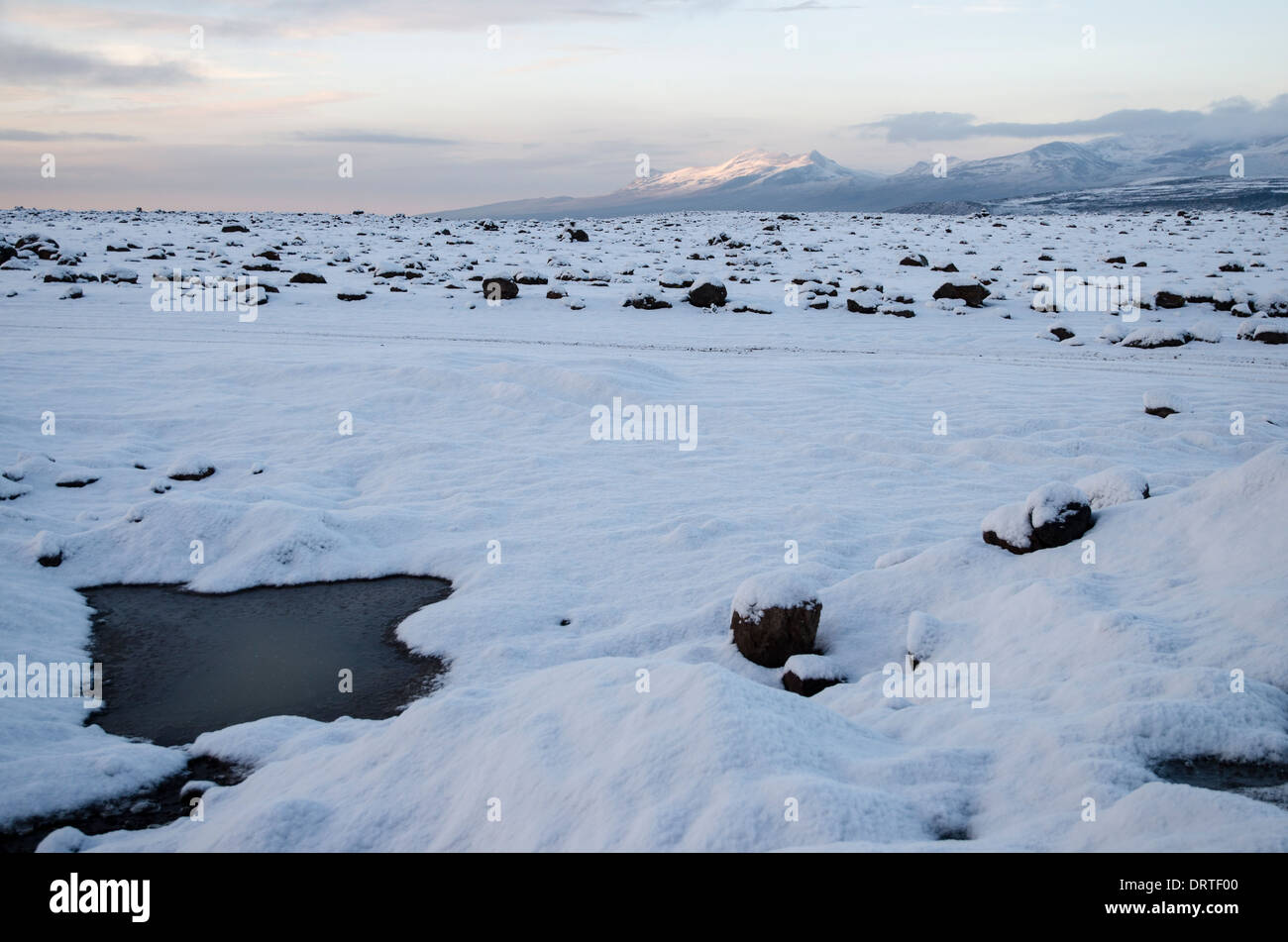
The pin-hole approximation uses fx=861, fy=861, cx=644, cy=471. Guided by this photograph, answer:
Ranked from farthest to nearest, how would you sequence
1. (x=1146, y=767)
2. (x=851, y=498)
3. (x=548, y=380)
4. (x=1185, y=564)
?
Answer: (x=548, y=380) < (x=851, y=498) < (x=1185, y=564) < (x=1146, y=767)

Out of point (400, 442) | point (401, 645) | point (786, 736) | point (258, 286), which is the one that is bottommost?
point (401, 645)

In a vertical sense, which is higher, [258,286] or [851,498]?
[258,286]

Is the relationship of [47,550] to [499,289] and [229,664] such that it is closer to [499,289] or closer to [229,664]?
[229,664]

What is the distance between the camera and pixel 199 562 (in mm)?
8188

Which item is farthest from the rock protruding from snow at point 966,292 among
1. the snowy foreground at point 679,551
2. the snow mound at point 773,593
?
the snow mound at point 773,593

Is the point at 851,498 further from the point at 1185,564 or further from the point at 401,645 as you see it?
the point at 401,645

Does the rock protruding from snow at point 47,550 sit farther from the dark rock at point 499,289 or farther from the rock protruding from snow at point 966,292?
the rock protruding from snow at point 966,292

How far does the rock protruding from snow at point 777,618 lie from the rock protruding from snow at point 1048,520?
5.66 ft

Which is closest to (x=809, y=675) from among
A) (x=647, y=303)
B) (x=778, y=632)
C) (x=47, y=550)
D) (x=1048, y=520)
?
(x=778, y=632)

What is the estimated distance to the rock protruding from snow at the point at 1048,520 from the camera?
252 inches

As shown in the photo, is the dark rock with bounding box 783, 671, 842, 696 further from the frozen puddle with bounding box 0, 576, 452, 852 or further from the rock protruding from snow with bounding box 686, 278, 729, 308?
the rock protruding from snow with bounding box 686, 278, 729, 308

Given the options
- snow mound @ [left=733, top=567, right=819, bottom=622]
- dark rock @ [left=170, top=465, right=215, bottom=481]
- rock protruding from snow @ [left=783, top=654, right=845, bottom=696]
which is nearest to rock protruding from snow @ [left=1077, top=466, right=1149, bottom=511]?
snow mound @ [left=733, top=567, right=819, bottom=622]
